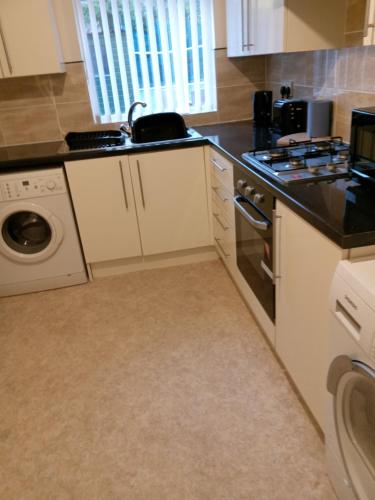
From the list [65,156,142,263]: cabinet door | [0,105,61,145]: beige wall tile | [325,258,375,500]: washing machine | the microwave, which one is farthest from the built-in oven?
[0,105,61,145]: beige wall tile

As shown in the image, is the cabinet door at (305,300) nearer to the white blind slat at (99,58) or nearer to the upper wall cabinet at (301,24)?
the upper wall cabinet at (301,24)

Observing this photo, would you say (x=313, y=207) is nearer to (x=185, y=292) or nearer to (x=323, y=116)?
(x=323, y=116)

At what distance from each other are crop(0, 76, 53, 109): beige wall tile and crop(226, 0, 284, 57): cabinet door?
4.35ft

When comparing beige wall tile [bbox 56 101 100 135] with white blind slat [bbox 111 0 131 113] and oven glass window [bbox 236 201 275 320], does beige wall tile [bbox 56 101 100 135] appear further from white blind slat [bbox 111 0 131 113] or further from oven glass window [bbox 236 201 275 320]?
oven glass window [bbox 236 201 275 320]

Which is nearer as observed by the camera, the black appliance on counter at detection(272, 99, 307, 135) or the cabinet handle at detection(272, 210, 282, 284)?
the cabinet handle at detection(272, 210, 282, 284)

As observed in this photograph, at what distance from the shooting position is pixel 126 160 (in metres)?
2.56

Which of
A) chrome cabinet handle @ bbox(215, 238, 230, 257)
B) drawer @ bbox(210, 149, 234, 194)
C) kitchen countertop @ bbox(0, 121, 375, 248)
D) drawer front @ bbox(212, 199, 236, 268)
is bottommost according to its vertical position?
chrome cabinet handle @ bbox(215, 238, 230, 257)

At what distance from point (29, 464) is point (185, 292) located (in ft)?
4.39

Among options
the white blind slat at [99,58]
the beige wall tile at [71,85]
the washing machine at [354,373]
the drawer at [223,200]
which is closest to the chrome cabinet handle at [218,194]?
the drawer at [223,200]

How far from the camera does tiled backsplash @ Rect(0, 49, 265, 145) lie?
2.88 meters

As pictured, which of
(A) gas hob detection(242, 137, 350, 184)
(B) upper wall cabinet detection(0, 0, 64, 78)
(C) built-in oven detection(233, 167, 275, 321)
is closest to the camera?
(A) gas hob detection(242, 137, 350, 184)

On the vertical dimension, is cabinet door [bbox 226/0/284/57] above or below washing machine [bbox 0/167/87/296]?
above

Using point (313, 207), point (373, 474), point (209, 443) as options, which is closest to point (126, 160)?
point (313, 207)

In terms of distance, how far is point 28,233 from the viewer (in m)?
2.77
